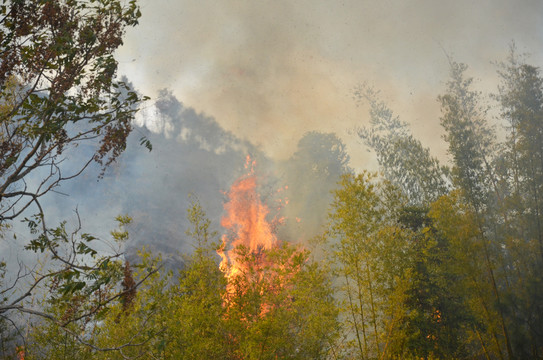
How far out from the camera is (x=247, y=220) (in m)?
31.5

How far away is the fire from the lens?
2902 cm

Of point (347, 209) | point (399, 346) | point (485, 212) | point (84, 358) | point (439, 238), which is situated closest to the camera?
point (84, 358)

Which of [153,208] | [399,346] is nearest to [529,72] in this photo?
[399,346]

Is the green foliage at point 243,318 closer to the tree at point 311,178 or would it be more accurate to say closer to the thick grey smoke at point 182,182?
the thick grey smoke at point 182,182

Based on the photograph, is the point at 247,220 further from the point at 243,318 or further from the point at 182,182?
the point at 243,318

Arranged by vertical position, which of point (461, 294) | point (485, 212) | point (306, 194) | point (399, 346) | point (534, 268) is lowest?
point (399, 346)

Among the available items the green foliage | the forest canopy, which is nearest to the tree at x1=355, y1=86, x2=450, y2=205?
the forest canopy

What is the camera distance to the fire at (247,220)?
29.0 m

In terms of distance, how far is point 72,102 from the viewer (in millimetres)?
Answer: 4422

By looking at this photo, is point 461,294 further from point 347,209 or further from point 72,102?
point 72,102

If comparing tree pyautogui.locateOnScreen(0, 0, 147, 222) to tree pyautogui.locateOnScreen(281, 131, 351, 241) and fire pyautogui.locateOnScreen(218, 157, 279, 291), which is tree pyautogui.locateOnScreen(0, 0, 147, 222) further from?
tree pyautogui.locateOnScreen(281, 131, 351, 241)

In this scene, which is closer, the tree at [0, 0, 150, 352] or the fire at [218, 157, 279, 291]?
the tree at [0, 0, 150, 352]

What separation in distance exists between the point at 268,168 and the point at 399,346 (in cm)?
3048

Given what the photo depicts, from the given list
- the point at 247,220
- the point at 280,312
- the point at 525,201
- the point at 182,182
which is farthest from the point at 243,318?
the point at 182,182
